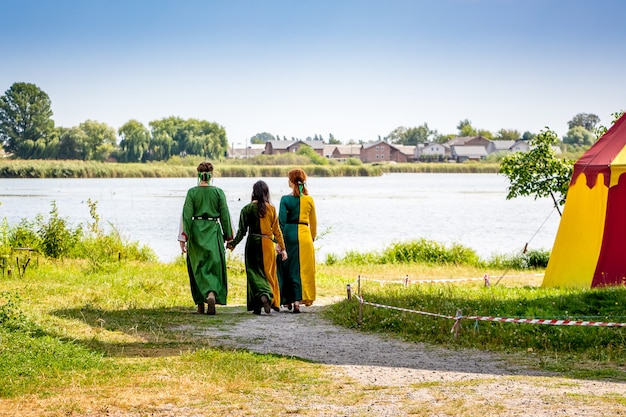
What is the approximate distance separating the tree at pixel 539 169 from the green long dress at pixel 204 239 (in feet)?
42.2

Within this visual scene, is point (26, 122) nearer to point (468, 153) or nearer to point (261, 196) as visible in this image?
point (468, 153)

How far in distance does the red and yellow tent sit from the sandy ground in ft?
19.2

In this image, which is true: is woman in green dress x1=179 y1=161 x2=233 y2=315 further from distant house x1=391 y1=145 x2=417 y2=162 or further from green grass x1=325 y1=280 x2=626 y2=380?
distant house x1=391 y1=145 x2=417 y2=162

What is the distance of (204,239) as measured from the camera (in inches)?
507

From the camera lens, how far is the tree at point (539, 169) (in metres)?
24.1

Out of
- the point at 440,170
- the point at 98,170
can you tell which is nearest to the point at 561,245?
the point at 98,170

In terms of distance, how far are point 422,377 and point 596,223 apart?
8.36m

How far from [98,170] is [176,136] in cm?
3081

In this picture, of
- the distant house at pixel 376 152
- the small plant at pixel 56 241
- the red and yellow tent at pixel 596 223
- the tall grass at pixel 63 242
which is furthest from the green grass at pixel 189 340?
the distant house at pixel 376 152

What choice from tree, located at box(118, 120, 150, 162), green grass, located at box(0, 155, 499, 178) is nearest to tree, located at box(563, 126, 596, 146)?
green grass, located at box(0, 155, 499, 178)

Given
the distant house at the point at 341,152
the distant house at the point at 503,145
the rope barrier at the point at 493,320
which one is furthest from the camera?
the distant house at the point at 341,152

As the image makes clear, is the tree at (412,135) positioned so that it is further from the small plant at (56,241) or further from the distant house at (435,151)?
the small plant at (56,241)

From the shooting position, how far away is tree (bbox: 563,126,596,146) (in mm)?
146125

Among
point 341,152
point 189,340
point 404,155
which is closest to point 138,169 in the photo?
point 189,340
